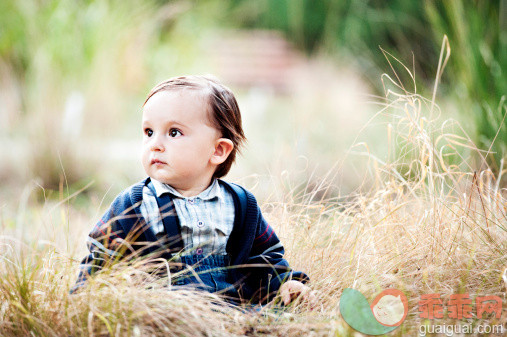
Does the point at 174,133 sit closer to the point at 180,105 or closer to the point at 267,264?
the point at 180,105

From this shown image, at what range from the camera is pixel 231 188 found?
2.18 meters

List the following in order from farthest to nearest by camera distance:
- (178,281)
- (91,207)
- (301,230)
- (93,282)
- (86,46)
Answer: (86,46) < (91,207) < (301,230) < (178,281) < (93,282)

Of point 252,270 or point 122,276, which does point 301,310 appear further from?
point 122,276

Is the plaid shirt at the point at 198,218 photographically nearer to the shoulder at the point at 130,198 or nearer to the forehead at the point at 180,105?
the shoulder at the point at 130,198

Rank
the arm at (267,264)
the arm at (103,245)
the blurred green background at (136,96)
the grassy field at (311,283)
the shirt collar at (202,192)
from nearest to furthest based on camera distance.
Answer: the grassy field at (311,283), the arm at (103,245), the shirt collar at (202,192), the arm at (267,264), the blurred green background at (136,96)

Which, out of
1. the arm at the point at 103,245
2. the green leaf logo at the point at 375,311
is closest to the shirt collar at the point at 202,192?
the arm at the point at 103,245

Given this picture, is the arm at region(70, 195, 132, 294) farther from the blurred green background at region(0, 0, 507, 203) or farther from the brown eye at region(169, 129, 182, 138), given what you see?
the blurred green background at region(0, 0, 507, 203)

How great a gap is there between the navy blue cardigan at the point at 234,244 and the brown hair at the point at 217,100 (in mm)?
211

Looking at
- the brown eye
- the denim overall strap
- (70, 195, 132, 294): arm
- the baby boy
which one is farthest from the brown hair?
(70, 195, 132, 294): arm

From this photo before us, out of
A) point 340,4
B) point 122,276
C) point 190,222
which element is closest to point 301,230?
point 190,222

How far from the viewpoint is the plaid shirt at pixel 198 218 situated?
2004 mm

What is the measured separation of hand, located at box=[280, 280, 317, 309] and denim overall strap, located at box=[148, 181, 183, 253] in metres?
0.40

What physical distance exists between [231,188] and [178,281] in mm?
393

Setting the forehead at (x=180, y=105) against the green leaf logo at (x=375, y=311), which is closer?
the green leaf logo at (x=375, y=311)
